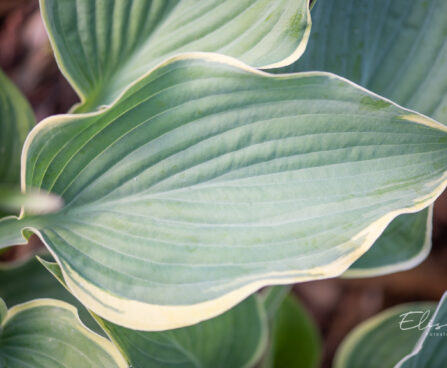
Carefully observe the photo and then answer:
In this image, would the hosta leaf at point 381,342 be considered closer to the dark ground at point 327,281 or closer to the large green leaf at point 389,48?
the large green leaf at point 389,48

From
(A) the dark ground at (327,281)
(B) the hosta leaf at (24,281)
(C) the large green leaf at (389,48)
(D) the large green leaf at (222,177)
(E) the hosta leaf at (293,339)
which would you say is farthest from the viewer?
(A) the dark ground at (327,281)

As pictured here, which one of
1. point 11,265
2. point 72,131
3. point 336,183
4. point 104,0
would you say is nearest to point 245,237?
point 336,183

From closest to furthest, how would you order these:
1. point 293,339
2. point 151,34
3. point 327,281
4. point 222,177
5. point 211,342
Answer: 1. point 222,177
2. point 151,34
3. point 211,342
4. point 293,339
5. point 327,281

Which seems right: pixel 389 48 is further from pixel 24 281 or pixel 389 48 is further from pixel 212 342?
pixel 24 281

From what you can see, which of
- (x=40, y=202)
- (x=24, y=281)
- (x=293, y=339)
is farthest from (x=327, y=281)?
(x=40, y=202)

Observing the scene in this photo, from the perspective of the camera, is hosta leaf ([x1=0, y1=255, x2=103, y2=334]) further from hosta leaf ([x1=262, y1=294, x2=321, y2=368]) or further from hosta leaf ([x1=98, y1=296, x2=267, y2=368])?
hosta leaf ([x1=262, y1=294, x2=321, y2=368])

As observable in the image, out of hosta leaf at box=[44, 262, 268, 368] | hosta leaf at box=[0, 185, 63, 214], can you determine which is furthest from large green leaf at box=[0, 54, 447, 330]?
hosta leaf at box=[44, 262, 268, 368]

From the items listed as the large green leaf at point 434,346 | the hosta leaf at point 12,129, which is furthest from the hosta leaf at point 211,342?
the hosta leaf at point 12,129
